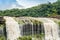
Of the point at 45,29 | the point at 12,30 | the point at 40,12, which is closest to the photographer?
the point at 12,30

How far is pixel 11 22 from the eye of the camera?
1370 centimetres

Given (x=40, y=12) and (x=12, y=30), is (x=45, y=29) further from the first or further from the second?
(x=40, y=12)

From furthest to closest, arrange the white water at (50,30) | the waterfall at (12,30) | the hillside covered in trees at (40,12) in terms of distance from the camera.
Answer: the hillside covered in trees at (40,12) → the white water at (50,30) → the waterfall at (12,30)

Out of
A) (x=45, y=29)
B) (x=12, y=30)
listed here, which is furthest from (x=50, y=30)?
(x=12, y=30)

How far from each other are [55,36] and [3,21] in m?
2.77

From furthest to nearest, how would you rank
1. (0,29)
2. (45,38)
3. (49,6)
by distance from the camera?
(49,6)
(45,38)
(0,29)

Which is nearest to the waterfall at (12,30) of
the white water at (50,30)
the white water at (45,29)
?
the white water at (45,29)

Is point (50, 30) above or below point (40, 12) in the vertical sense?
below

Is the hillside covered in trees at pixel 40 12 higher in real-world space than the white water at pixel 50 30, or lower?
higher

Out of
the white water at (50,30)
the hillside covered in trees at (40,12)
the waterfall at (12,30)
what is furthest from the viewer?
the hillside covered in trees at (40,12)

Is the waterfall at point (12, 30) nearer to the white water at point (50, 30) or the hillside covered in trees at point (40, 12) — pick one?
the white water at point (50, 30)

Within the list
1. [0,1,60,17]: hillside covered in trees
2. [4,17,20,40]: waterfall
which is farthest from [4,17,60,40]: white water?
[0,1,60,17]: hillside covered in trees

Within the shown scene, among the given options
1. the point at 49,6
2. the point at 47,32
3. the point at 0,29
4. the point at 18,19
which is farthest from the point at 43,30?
the point at 49,6

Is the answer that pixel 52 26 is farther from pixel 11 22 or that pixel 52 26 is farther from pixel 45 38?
pixel 11 22
